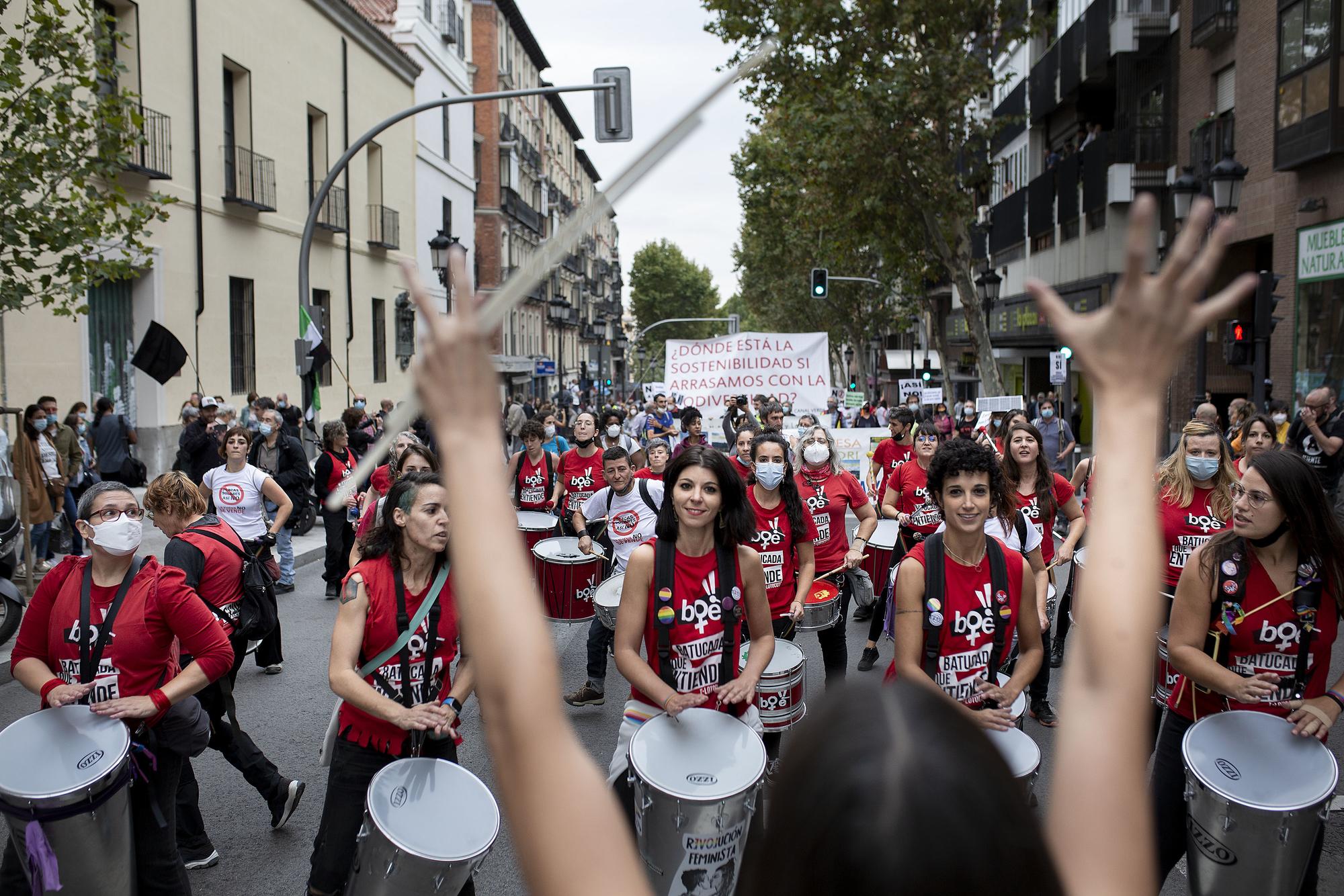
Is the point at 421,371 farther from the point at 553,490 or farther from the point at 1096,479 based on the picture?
the point at 553,490

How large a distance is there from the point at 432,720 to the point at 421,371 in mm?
2906

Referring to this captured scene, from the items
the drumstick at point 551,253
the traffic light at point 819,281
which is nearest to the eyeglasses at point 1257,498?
the drumstick at point 551,253

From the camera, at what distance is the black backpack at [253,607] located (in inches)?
248

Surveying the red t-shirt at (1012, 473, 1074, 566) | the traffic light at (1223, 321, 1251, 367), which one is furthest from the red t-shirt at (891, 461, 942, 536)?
the traffic light at (1223, 321, 1251, 367)

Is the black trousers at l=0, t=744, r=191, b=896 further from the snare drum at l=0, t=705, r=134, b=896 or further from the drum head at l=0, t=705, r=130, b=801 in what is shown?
the drum head at l=0, t=705, r=130, b=801

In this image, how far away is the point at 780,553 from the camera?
6.71 m

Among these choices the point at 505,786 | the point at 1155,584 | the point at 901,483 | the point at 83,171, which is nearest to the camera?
the point at 505,786

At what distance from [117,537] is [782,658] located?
9.57 feet

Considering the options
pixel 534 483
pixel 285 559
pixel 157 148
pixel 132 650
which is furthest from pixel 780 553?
pixel 157 148

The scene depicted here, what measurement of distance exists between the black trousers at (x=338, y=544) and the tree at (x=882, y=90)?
13.4 meters

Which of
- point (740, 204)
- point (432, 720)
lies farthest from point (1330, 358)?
point (740, 204)

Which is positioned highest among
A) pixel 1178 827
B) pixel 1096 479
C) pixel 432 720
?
pixel 1096 479

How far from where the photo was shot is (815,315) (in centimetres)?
5975

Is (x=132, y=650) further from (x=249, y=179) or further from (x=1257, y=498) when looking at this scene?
(x=249, y=179)
